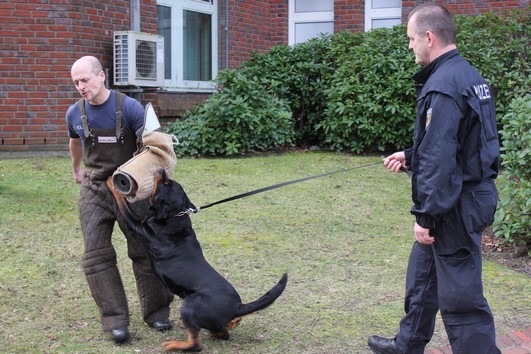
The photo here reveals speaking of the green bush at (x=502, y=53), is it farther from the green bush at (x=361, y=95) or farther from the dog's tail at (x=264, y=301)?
the dog's tail at (x=264, y=301)

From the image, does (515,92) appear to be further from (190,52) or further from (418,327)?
(418,327)

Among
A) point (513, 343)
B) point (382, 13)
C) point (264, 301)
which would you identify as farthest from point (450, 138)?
point (382, 13)

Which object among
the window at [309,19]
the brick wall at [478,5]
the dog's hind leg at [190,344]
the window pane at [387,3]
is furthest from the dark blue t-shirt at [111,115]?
the window at [309,19]

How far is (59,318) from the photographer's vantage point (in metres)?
5.17

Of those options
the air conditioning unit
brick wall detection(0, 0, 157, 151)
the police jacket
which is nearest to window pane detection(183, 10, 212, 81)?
the air conditioning unit

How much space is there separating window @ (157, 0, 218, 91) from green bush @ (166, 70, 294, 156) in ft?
4.64

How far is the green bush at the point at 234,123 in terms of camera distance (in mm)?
11188

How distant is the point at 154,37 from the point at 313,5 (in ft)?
17.3

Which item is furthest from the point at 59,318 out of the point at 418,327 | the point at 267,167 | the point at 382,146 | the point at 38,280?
the point at 382,146

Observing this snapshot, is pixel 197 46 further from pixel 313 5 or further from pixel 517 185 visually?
pixel 517 185

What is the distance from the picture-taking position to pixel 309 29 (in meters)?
15.5

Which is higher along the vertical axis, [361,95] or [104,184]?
[361,95]

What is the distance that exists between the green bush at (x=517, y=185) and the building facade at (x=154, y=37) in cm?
598

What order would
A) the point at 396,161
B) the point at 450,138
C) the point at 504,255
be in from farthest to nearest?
the point at 504,255 → the point at 396,161 → the point at 450,138
